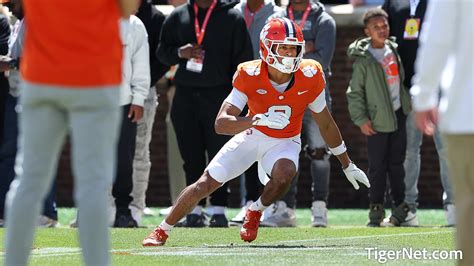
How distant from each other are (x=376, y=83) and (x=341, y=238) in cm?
264

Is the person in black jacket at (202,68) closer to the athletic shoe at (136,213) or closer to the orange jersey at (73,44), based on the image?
the athletic shoe at (136,213)

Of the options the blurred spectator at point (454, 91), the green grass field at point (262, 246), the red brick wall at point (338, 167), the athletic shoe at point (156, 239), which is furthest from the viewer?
the red brick wall at point (338, 167)

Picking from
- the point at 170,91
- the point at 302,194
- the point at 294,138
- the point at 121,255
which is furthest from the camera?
the point at 302,194

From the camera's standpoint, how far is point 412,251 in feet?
29.2

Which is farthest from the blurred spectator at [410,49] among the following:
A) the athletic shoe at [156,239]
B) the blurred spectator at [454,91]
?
the blurred spectator at [454,91]

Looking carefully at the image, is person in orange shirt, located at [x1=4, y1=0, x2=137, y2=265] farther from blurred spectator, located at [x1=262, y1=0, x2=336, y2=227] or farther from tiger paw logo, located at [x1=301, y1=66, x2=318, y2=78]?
blurred spectator, located at [x1=262, y1=0, x2=336, y2=227]

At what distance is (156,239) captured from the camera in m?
9.58

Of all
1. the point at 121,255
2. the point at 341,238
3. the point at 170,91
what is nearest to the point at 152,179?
the point at 170,91

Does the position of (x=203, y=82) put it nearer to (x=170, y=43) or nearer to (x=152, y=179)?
(x=170, y=43)

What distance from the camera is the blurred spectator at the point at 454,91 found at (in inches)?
218

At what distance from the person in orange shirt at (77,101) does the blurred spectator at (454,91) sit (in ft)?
4.58

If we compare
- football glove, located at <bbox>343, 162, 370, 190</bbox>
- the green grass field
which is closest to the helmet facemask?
football glove, located at <bbox>343, 162, 370, 190</bbox>

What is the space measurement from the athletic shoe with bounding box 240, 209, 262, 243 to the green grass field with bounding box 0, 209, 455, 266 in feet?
0.28

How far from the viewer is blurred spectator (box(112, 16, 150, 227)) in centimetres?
1187
